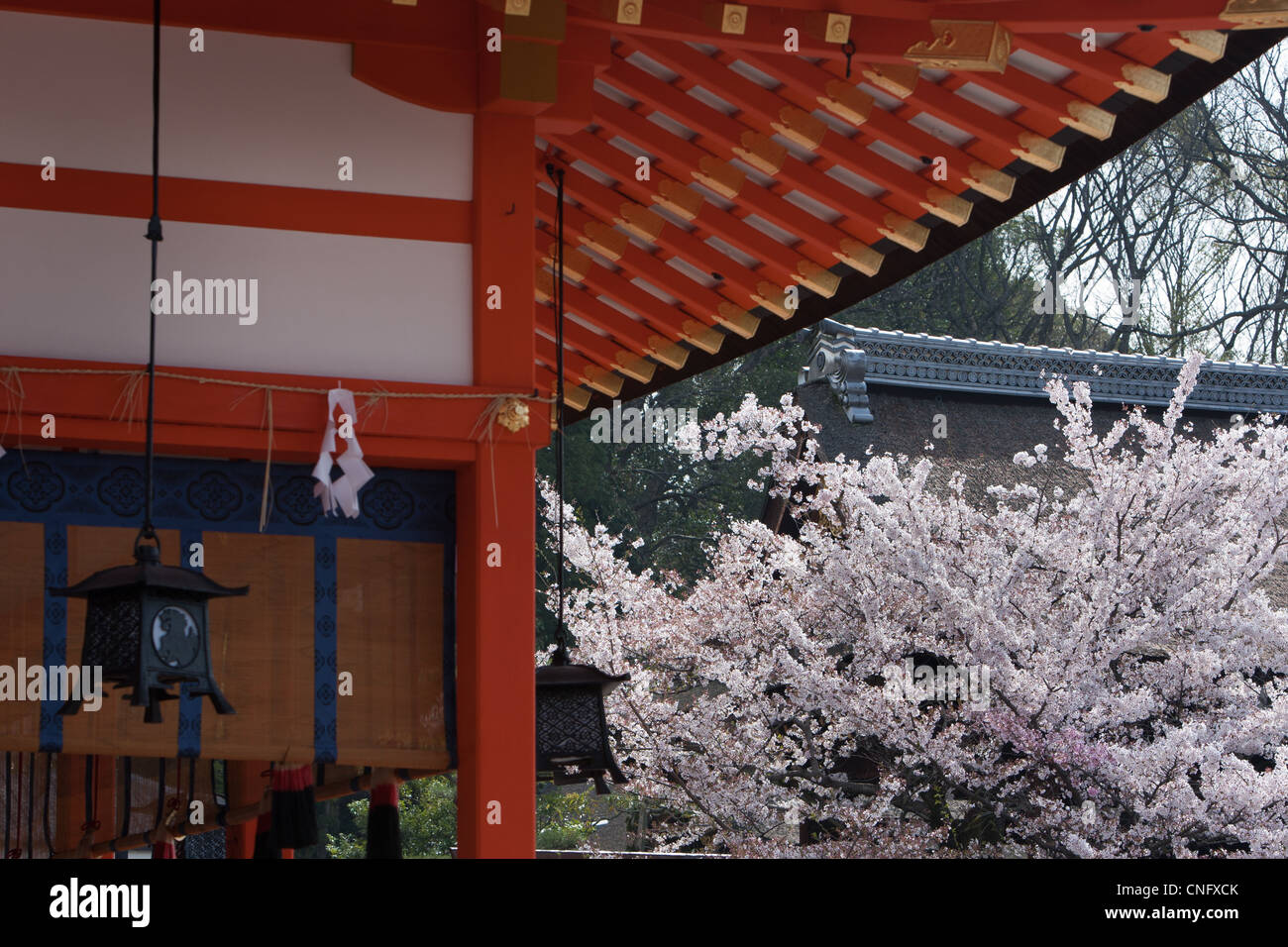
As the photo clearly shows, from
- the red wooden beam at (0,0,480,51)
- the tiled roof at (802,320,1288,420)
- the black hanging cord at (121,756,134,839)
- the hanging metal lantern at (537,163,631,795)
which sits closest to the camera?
the red wooden beam at (0,0,480,51)

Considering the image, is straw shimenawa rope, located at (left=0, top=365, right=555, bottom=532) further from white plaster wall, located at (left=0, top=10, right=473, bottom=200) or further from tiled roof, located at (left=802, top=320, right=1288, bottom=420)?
tiled roof, located at (left=802, top=320, right=1288, bottom=420)

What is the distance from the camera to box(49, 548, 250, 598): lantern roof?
3.18 metres

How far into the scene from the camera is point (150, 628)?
3.18 metres

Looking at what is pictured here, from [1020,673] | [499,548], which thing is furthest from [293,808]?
[1020,673]

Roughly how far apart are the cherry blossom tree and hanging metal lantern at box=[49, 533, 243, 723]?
6.58 m

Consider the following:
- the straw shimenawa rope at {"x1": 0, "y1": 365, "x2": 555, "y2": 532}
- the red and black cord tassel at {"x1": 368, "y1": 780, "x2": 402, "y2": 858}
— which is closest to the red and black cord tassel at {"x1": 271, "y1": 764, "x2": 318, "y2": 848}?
the red and black cord tassel at {"x1": 368, "y1": 780, "x2": 402, "y2": 858}

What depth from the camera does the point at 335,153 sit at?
3941 mm

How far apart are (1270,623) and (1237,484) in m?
0.98

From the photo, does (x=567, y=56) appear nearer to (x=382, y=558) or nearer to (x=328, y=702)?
(x=382, y=558)

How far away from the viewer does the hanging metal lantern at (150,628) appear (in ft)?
10.4

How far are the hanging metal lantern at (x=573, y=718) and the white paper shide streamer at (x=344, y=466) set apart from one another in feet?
3.38

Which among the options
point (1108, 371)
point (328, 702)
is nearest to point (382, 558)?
point (328, 702)

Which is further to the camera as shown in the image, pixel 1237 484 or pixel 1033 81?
pixel 1237 484

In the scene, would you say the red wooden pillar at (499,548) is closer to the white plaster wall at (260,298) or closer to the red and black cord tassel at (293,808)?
the white plaster wall at (260,298)
